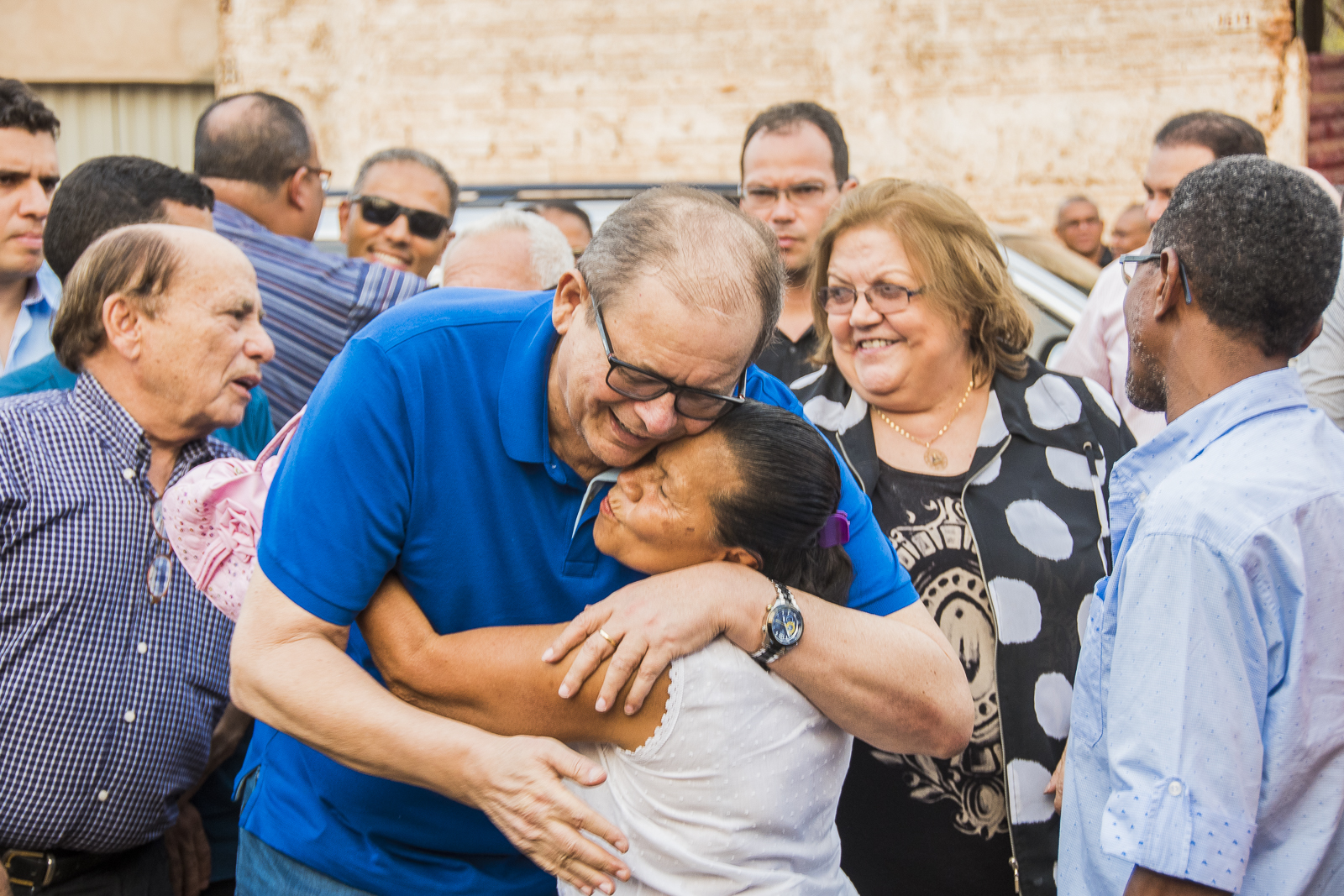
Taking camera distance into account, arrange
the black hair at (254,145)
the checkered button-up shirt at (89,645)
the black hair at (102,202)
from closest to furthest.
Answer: the checkered button-up shirt at (89,645) < the black hair at (102,202) < the black hair at (254,145)

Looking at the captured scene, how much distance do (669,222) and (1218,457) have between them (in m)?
0.93

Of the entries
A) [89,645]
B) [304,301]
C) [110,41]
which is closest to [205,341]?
[89,645]

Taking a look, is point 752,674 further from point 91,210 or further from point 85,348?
point 91,210

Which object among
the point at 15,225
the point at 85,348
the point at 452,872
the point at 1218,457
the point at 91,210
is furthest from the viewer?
the point at 15,225

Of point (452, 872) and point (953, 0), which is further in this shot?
point (953, 0)

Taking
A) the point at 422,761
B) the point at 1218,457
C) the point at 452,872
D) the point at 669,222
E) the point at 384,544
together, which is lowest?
the point at 452,872

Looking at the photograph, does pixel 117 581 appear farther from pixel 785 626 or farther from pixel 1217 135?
pixel 1217 135

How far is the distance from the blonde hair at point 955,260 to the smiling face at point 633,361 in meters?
1.18

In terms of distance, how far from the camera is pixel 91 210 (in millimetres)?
3238

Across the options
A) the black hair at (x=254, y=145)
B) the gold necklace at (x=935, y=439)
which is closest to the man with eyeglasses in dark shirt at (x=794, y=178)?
the gold necklace at (x=935, y=439)

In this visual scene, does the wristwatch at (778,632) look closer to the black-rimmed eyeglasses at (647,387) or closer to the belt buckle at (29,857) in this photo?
the black-rimmed eyeglasses at (647,387)

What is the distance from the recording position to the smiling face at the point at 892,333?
2734 millimetres

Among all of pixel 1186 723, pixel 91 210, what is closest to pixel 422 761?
pixel 1186 723

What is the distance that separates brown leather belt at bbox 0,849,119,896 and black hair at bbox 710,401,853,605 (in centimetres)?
158
